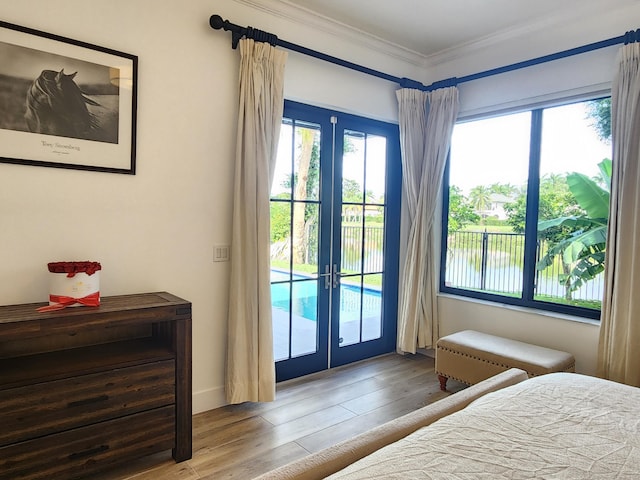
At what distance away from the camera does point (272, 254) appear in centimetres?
329

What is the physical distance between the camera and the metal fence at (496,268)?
3.43 metres

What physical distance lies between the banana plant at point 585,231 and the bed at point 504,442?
1.82 meters

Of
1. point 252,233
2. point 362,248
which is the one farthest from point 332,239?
point 252,233

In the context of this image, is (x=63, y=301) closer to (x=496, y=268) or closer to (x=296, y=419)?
(x=296, y=419)

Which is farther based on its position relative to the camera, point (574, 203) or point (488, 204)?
point (488, 204)

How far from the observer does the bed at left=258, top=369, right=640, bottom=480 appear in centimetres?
114

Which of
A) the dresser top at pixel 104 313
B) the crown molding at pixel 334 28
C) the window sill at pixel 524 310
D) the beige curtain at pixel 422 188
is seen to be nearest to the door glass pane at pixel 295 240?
the crown molding at pixel 334 28

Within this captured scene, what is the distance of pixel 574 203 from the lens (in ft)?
11.0

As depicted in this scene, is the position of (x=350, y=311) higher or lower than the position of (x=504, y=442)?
lower

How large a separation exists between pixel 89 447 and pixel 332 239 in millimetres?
2258

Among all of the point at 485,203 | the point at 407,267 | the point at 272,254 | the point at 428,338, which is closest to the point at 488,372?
the point at 428,338

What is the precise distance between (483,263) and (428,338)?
2.87 ft

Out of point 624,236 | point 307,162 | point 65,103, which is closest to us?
point 65,103

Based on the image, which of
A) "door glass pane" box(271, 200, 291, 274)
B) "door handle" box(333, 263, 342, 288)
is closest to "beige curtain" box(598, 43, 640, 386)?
"door handle" box(333, 263, 342, 288)
